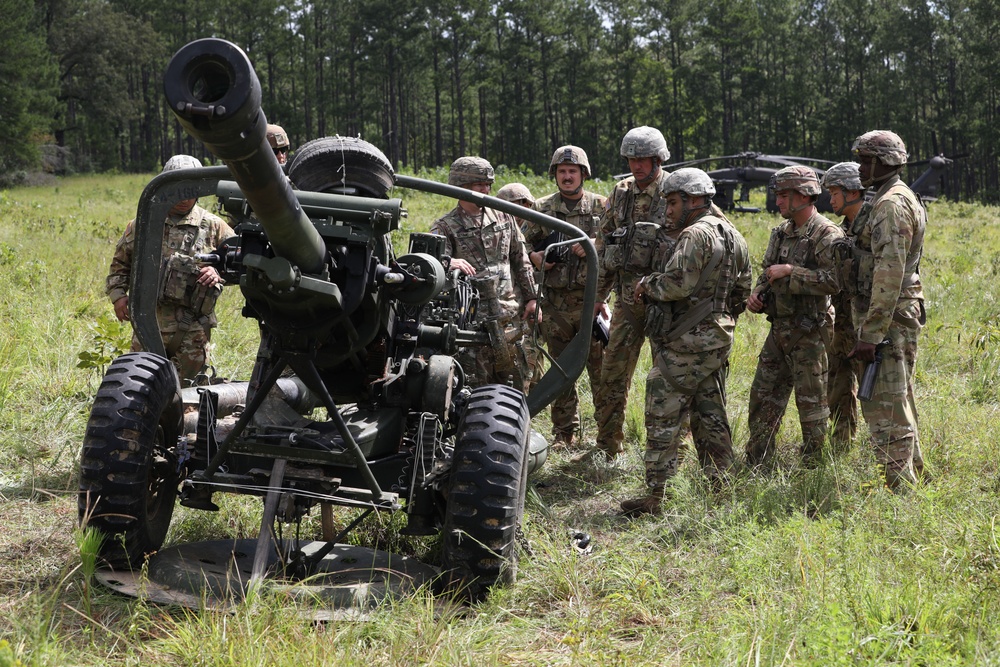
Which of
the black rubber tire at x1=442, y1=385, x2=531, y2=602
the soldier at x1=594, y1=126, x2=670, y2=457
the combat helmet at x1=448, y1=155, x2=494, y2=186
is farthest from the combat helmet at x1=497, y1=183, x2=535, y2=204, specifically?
the black rubber tire at x1=442, y1=385, x2=531, y2=602

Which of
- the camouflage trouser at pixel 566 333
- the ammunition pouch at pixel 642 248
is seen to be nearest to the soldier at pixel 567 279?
the camouflage trouser at pixel 566 333

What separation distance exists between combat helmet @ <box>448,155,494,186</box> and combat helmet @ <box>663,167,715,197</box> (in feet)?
4.66

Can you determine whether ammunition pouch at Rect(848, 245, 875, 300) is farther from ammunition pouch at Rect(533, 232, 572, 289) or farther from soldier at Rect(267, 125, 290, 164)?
soldier at Rect(267, 125, 290, 164)

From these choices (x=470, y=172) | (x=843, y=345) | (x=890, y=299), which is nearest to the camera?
(x=890, y=299)

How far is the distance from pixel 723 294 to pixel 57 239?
11848mm

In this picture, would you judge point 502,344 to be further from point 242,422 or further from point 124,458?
point 124,458

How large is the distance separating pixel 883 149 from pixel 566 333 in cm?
279

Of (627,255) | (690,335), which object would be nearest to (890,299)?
(690,335)

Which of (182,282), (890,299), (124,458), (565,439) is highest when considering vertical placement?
(182,282)

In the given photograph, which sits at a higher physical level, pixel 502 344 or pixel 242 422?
pixel 242 422

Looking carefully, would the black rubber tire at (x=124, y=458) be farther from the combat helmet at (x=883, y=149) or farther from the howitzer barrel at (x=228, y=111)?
the combat helmet at (x=883, y=149)

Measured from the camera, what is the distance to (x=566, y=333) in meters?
7.69

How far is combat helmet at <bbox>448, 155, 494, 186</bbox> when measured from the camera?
275 inches

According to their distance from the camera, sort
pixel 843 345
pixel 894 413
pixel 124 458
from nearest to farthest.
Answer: pixel 124 458
pixel 894 413
pixel 843 345
